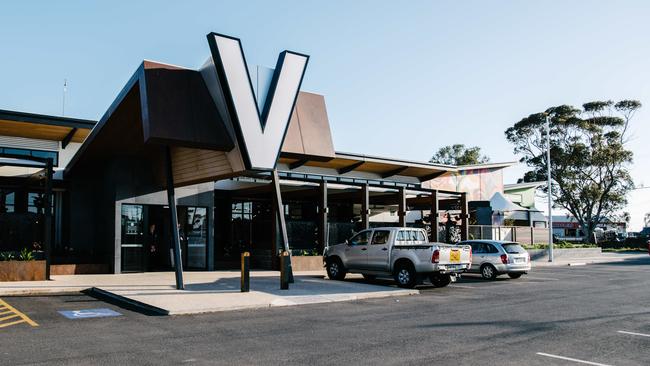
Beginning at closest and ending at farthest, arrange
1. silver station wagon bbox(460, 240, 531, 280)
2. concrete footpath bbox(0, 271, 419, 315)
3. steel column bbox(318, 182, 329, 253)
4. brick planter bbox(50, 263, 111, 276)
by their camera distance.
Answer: concrete footpath bbox(0, 271, 419, 315) → brick planter bbox(50, 263, 111, 276) → silver station wagon bbox(460, 240, 531, 280) → steel column bbox(318, 182, 329, 253)

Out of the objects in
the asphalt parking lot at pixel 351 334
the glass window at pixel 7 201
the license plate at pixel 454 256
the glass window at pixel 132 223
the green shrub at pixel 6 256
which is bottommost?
the asphalt parking lot at pixel 351 334

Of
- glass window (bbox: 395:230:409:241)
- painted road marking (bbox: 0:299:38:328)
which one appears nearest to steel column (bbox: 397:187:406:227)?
glass window (bbox: 395:230:409:241)

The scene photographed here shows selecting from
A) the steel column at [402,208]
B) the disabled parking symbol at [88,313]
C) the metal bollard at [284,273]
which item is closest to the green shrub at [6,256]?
the disabled parking symbol at [88,313]

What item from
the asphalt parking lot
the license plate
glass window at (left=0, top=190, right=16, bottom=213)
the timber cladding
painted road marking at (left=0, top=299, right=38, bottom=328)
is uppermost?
the timber cladding

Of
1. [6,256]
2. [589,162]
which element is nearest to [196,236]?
[6,256]

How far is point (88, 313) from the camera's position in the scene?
11750 mm

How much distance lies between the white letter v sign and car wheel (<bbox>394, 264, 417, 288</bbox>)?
559cm

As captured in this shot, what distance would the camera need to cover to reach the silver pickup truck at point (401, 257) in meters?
17.2

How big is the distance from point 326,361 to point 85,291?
1049 cm

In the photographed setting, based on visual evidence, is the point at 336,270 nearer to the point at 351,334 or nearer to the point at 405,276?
the point at 405,276

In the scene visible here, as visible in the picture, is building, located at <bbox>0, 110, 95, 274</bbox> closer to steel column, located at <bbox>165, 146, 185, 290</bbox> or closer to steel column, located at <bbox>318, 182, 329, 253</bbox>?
steel column, located at <bbox>165, 146, 185, 290</bbox>

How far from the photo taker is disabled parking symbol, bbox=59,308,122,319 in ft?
37.2

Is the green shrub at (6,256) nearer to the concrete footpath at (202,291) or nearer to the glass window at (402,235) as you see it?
the concrete footpath at (202,291)

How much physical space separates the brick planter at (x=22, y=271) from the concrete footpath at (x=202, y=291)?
21.8 inches
